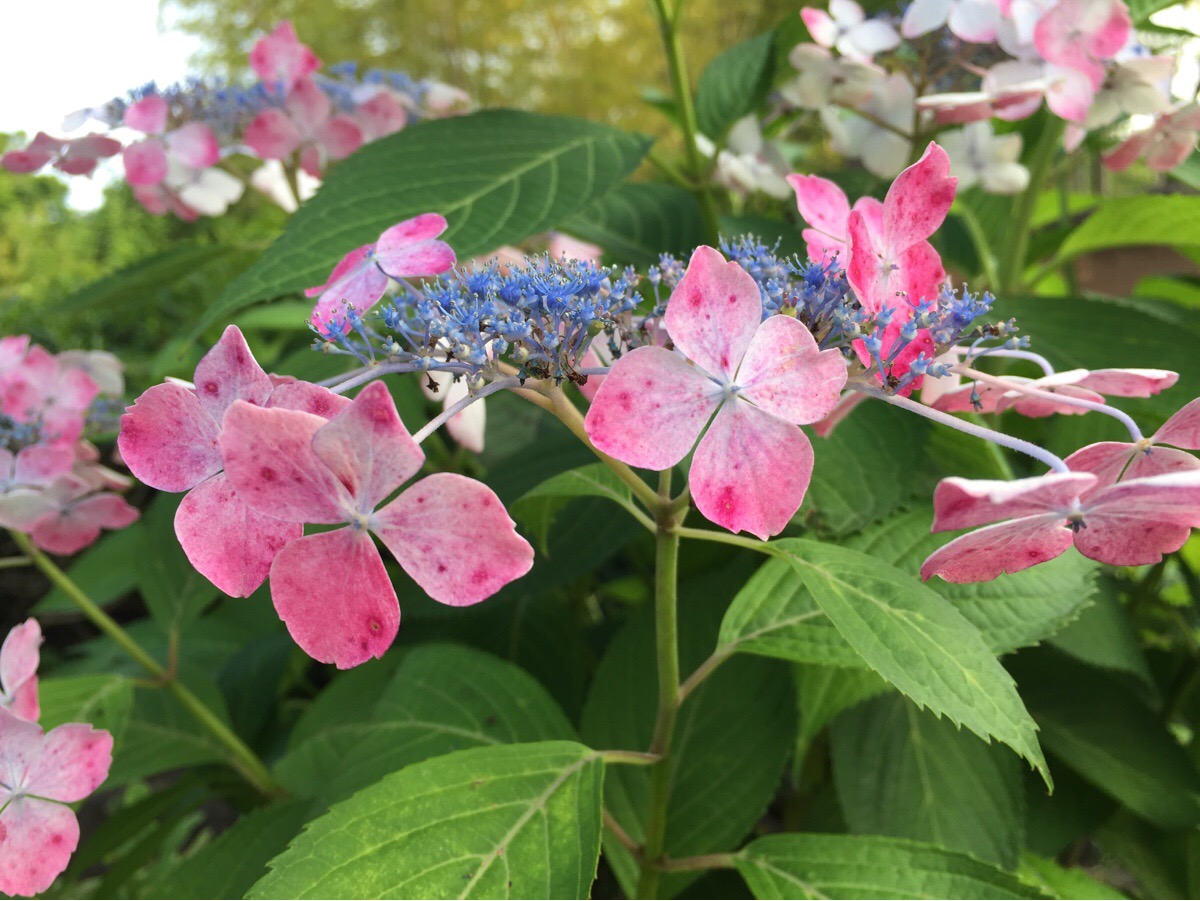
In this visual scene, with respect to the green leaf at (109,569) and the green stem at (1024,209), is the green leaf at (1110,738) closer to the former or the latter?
the green stem at (1024,209)

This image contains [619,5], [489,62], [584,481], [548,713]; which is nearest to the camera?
[584,481]

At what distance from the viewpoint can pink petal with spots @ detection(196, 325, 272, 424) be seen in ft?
1.16

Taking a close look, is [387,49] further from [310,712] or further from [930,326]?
[930,326]

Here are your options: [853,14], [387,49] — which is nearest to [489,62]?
[387,49]

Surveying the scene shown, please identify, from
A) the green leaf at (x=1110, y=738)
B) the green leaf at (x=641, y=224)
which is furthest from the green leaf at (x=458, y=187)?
the green leaf at (x=1110, y=738)

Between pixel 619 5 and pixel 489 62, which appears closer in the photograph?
pixel 619 5

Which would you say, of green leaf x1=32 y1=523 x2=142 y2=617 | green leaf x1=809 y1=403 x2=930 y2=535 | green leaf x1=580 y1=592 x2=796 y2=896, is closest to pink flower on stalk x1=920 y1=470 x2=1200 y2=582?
green leaf x1=809 y1=403 x2=930 y2=535

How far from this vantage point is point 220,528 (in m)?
0.35

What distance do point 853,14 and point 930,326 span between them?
55 centimetres

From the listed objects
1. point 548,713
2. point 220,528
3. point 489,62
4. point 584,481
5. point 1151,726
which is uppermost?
point 220,528

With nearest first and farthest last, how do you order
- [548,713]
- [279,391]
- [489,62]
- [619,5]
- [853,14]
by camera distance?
[279,391], [548,713], [853,14], [619,5], [489,62]

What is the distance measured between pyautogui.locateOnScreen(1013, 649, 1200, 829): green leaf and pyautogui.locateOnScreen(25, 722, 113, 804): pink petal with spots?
28.9 inches

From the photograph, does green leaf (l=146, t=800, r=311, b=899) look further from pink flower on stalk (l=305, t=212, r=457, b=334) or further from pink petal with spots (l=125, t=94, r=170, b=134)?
pink petal with spots (l=125, t=94, r=170, b=134)

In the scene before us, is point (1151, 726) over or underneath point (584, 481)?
underneath
